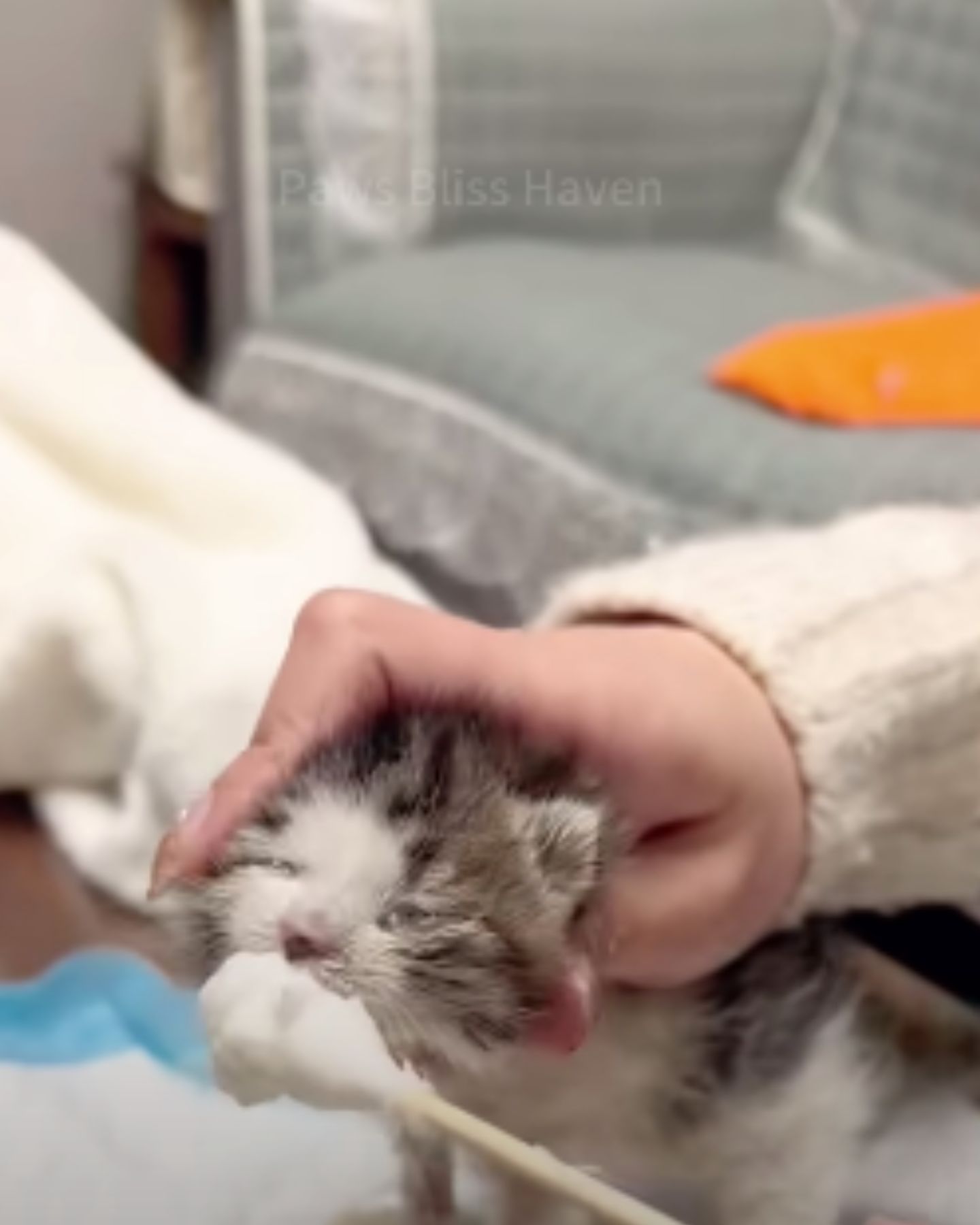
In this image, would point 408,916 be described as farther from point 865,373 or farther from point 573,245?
point 573,245

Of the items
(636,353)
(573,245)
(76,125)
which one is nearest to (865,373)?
(636,353)

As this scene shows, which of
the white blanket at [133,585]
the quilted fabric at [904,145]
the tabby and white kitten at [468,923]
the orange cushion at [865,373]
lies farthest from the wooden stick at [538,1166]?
the quilted fabric at [904,145]

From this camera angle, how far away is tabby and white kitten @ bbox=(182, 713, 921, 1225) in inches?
12.8

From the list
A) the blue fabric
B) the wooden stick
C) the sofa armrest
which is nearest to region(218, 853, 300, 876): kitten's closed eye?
the wooden stick

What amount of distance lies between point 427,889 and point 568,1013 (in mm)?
48

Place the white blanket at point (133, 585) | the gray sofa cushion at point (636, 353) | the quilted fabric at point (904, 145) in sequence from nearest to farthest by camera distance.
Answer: the white blanket at point (133, 585), the gray sofa cushion at point (636, 353), the quilted fabric at point (904, 145)

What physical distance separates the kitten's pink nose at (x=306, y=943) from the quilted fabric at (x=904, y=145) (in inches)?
45.6

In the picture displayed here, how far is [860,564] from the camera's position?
508 mm

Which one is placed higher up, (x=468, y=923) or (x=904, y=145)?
(x=468, y=923)

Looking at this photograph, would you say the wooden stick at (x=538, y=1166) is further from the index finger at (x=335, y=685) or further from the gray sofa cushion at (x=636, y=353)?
the gray sofa cushion at (x=636, y=353)

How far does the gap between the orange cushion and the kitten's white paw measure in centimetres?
64

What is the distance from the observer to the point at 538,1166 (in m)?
0.43

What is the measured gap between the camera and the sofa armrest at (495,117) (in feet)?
4.02

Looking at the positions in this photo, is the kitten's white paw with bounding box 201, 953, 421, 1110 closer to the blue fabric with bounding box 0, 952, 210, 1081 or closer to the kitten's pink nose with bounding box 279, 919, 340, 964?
the kitten's pink nose with bounding box 279, 919, 340, 964
